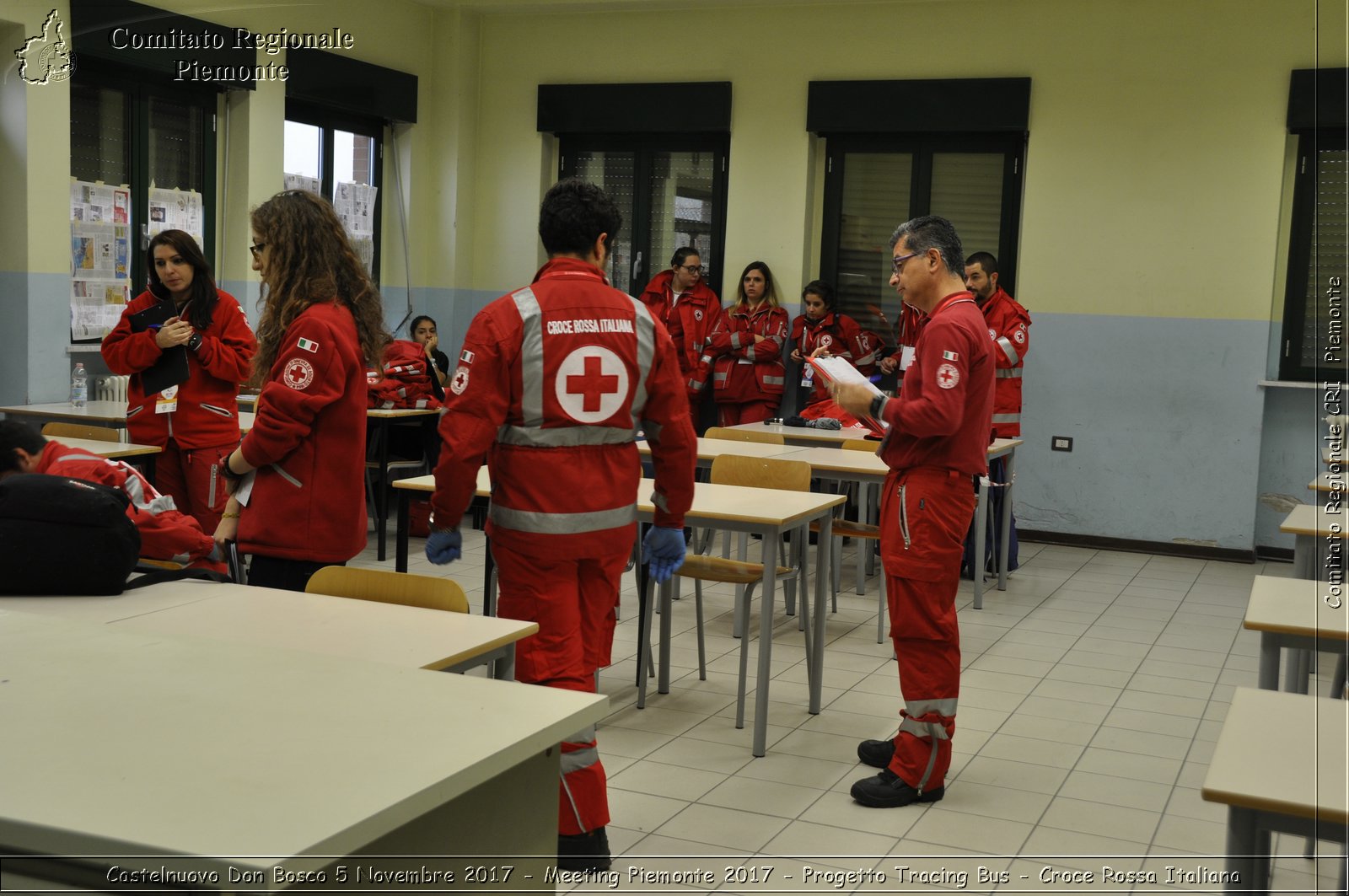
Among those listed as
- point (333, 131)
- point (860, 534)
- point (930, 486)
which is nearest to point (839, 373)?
point (930, 486)

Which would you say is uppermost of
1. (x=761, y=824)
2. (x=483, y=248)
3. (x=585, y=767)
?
(x=483, y=248)

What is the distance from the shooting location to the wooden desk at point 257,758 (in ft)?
4.30

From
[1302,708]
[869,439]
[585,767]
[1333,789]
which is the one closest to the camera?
[1333,789]

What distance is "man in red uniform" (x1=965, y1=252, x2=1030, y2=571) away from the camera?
6766mm

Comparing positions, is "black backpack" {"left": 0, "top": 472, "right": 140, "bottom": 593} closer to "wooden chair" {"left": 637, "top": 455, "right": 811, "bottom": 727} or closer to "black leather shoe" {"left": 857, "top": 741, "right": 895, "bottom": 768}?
"wooden chair" {"left": 637, "top": 455, "right": 811, "bottom": 727}

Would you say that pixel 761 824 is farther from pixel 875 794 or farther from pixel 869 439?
pixel 869 439

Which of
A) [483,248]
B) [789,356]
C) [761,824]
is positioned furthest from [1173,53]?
Result: [761,824]

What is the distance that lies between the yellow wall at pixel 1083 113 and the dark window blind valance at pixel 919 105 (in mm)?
120

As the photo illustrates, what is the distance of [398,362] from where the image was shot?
24.2ft

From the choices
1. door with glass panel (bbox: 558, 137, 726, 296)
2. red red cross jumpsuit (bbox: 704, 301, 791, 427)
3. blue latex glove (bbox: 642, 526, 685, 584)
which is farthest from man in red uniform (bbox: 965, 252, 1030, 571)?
blue latex glove (bbox: 642, 526, 685, 584)

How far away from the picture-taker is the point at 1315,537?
3596 millimetres

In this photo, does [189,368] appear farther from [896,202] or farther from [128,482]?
[896,202]

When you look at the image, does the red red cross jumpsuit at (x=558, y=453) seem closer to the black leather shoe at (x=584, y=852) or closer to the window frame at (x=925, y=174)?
the black leather shoe at (x=584, y=852)

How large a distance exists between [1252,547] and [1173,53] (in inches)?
126
